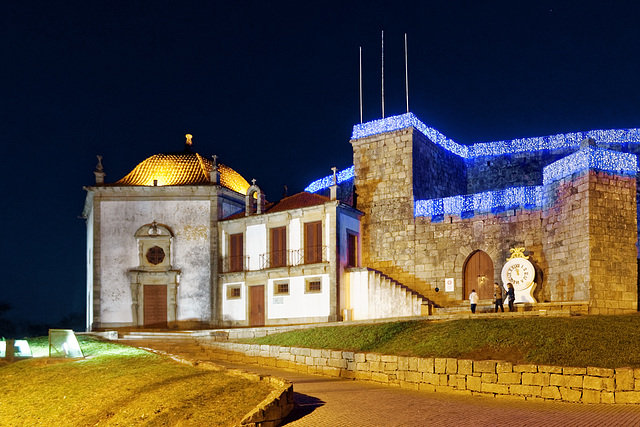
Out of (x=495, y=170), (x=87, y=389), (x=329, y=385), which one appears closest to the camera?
(x=87, y=389)

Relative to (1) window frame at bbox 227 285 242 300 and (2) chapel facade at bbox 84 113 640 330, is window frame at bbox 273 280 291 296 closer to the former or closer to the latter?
(2) chapel facade at bbox 84 113 640 330

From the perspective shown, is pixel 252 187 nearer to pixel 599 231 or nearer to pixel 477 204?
pixel 477 204

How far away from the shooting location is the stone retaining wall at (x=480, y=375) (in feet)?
38.6

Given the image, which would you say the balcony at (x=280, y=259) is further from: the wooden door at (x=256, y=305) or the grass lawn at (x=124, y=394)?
the grass lawn at (x=124, y=394)

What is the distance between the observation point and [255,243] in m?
28.2

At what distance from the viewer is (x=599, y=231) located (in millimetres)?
21250

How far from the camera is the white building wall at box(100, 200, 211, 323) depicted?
2842 centimetres

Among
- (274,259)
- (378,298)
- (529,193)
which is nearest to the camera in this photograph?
(529,193)

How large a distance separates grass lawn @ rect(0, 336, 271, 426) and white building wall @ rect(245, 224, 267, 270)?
10234mm

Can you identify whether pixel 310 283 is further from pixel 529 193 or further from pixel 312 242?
pixel 529 193

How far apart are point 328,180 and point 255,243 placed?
5.92 m

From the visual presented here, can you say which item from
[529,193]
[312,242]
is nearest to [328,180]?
[312,242]

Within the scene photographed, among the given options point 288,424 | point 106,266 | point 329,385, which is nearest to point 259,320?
point 106,266

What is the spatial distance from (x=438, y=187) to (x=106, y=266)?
15.0 m
